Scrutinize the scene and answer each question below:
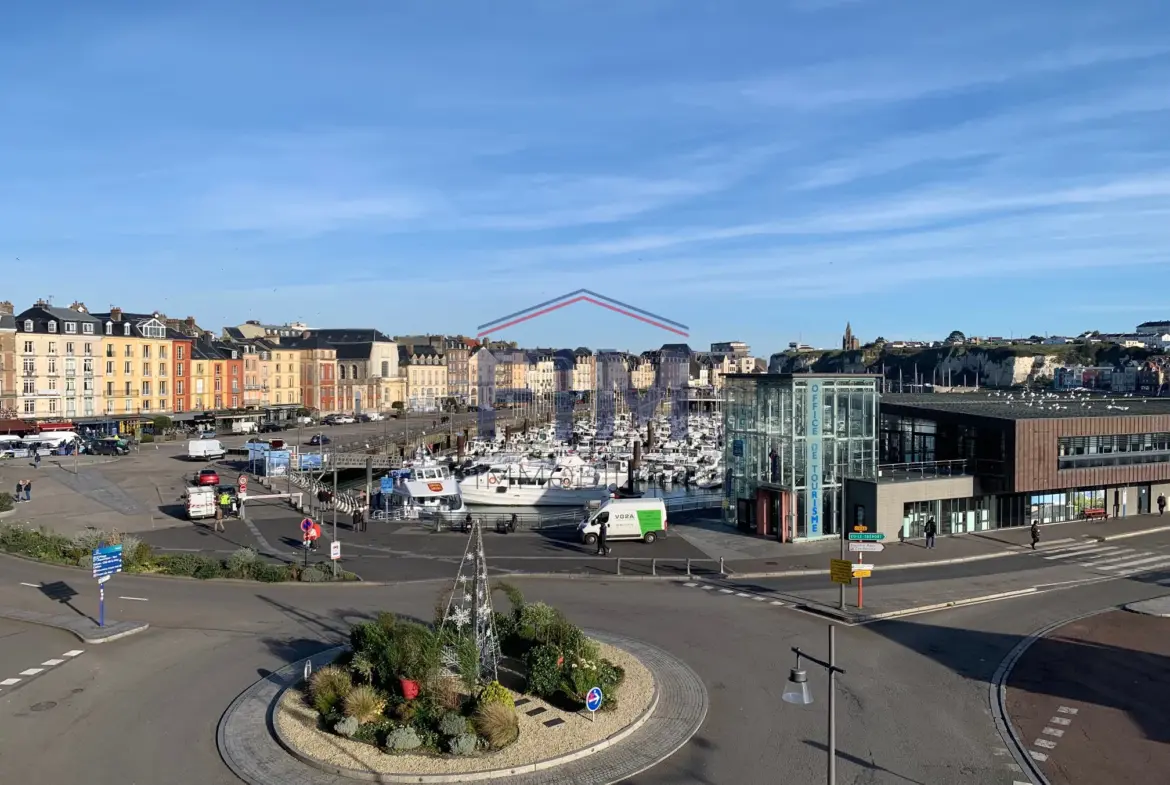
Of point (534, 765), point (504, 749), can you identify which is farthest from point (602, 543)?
point (534, 765)

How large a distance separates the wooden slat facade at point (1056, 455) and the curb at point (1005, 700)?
11.6 m

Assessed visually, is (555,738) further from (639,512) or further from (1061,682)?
(639,512)

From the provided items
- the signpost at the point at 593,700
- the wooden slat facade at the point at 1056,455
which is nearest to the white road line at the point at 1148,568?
the wooden slat facade at the point at 1056,455

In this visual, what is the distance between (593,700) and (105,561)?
12.6 metres

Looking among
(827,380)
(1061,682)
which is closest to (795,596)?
(1061,682)

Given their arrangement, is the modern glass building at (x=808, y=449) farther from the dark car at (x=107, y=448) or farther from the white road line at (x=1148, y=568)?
the dark car at (x=107, y=448)

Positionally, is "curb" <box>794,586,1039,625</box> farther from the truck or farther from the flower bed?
the truck

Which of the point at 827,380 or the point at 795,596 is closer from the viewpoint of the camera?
the point at 795,596

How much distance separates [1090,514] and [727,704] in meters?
27.5

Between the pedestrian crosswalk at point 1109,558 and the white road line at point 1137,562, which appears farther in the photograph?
the white road line at point 1137,562

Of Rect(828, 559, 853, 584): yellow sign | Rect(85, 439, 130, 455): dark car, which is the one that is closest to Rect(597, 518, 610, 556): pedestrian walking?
Rect(828, 559, 853, 584): yellow sign

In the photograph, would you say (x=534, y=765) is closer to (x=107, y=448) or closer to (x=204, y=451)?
(x=204, y=451)

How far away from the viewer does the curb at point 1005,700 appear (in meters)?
12.9

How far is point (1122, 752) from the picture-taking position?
13516 mm
